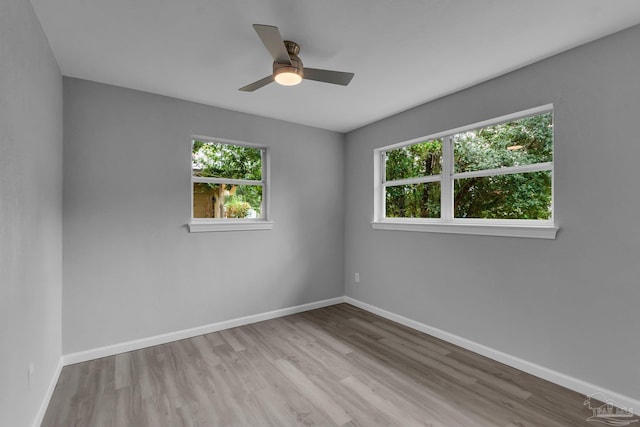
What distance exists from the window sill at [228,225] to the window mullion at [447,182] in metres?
2.01

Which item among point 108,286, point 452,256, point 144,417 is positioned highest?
point 452,256

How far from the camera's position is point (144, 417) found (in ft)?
6.48

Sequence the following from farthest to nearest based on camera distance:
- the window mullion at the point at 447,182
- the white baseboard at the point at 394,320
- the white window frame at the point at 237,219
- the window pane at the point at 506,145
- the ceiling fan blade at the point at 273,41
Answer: the white window frame at the point at 237,219, the window mullion at the point at 447,182, the window pane at the point at 506,145, the white baseboard at the point at 394,320, the ceiling fan blade at the point at 273,41

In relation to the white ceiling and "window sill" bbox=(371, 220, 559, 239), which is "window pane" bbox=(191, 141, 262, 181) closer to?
the white ceiling

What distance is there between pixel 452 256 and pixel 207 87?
9.52ft

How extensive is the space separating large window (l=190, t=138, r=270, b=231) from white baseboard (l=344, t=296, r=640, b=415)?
2.16 m

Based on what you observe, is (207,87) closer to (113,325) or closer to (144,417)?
(113,325)

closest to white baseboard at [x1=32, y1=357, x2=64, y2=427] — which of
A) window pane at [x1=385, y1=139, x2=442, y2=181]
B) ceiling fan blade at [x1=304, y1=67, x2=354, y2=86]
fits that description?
ceiling fan blade at [x1=304, y1=67, x2=354, y2=86]

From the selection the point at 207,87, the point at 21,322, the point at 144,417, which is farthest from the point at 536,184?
the point at 21,322

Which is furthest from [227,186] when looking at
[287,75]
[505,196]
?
[505,196]

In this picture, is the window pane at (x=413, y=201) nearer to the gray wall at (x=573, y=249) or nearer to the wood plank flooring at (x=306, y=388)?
the gray wall at (x=573, y=249)

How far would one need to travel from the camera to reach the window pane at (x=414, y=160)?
11.0 ft

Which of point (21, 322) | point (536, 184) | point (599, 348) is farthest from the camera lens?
point (536, 184)

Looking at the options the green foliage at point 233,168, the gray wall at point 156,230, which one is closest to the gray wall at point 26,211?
the gray wall at point 156,230
